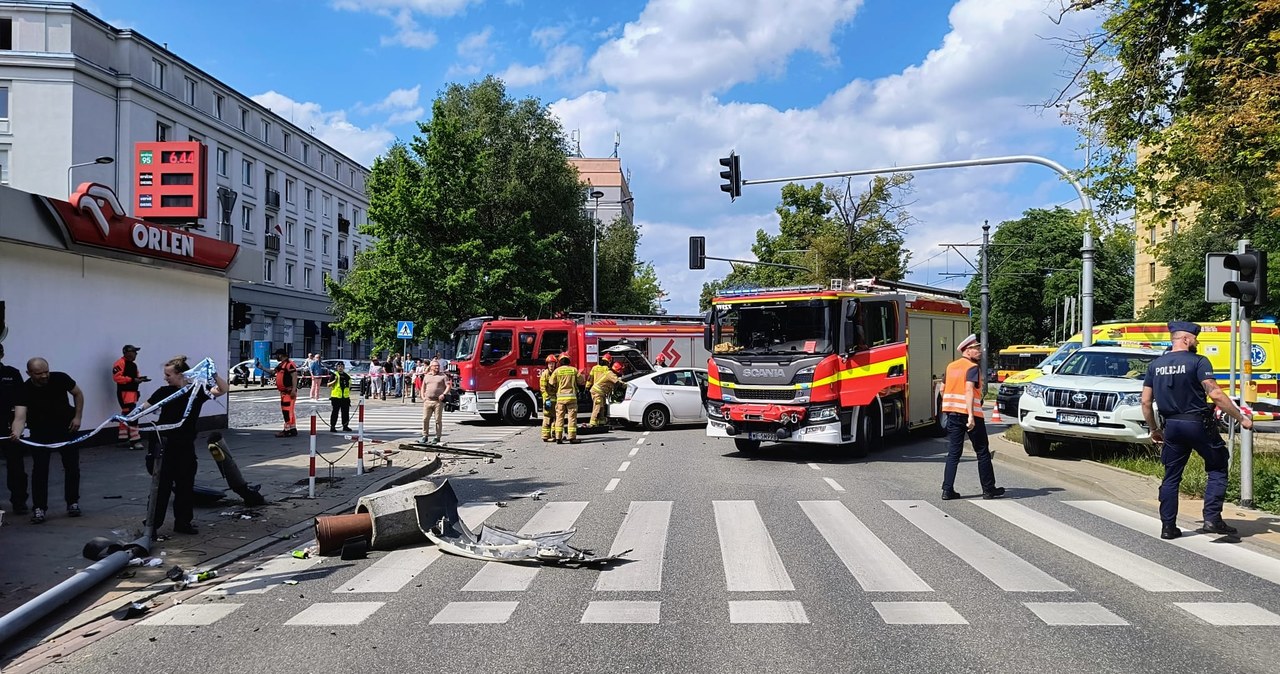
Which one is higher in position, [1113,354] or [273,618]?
[1113,354]

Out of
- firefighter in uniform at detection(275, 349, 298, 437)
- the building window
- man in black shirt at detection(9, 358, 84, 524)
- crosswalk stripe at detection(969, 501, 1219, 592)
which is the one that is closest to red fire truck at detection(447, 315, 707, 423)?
firefighter in uniform at detection(275, 349, 298, 437)

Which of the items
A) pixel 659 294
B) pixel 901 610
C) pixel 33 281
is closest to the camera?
pixel 901 610

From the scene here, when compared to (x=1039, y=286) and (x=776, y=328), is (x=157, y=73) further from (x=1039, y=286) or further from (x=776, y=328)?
(x=1039, y=286)

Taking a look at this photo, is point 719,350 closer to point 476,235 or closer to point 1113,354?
point 1113,354

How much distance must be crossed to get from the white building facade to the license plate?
15922 mm

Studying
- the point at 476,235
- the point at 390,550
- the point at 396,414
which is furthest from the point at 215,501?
the point at 476,235

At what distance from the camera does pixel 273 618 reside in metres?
5.84

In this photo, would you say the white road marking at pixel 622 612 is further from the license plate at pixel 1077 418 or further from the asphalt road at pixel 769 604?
the license plate at pixel 1077 418

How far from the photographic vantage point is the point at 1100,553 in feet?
25.0

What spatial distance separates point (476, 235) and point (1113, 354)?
26.9m

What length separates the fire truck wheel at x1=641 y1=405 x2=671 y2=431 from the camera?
21344mm

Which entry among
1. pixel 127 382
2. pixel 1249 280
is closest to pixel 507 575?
pixel 1249 280

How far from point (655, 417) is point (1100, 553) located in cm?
1426

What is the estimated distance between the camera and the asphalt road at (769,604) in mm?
4922
